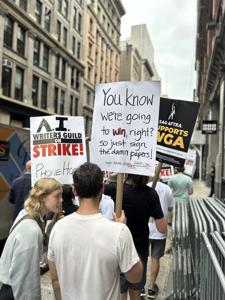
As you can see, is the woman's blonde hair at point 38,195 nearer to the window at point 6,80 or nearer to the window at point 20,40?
the window at point 6,80

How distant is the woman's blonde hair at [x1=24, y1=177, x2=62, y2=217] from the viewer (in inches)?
117

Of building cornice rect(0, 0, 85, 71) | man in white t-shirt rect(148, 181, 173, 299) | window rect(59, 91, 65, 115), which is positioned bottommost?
man in white t-shirt rect(148, 181, 173, 299)

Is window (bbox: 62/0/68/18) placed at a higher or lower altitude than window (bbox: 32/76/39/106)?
higher

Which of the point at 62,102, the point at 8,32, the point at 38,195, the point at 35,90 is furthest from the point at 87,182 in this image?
the point at 62,102

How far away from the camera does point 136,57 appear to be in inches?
3406

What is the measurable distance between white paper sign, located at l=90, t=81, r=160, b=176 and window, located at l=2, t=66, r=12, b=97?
2603cm

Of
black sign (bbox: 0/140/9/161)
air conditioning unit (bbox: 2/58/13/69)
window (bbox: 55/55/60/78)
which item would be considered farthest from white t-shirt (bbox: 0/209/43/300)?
window (bbox: 55/55/60/78)

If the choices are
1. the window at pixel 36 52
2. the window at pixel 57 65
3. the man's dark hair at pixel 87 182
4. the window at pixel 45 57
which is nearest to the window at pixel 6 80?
the window at pixel 36 52

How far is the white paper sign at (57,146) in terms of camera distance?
194 inches

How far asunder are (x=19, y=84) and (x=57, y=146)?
26816 millimetres

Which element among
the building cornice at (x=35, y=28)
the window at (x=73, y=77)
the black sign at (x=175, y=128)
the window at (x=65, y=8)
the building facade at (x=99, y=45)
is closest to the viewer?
the black sign at (x=175, y=128)

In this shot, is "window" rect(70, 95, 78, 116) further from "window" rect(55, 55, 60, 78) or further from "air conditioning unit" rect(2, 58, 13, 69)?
"air conditioning unit" rect(2, 58, 13, 69)

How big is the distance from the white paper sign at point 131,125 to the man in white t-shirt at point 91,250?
107 cm

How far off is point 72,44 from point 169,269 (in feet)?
124
